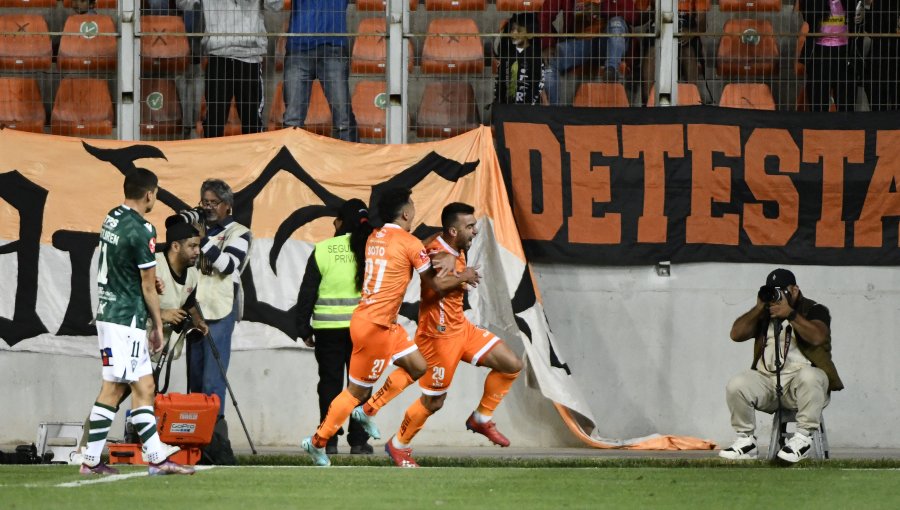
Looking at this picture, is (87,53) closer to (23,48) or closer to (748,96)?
(23,48)

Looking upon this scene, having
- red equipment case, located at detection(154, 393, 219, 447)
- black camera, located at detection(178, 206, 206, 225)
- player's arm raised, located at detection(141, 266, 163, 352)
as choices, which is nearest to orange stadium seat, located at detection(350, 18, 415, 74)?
black camera, located at detection(178, 206, 206, 225)

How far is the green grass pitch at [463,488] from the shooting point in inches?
313

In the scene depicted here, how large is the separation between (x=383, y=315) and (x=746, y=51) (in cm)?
570

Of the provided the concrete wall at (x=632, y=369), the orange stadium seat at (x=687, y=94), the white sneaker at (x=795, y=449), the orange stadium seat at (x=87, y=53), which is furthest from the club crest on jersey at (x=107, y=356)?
the orange stadium seat at (x=687, y=94)

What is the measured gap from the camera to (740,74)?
14.5 m

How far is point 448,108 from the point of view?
14.6 m

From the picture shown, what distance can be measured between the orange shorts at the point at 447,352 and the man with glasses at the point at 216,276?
181 centimetres

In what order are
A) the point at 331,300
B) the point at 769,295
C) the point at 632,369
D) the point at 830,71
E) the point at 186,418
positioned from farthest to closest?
the point at 830,71 < the point at 632,369 < the point at 331,300 < the point at 769,295 < the point at 186,418

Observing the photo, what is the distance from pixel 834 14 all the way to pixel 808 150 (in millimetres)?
1493

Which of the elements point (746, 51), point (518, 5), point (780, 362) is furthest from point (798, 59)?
point (780, 362)

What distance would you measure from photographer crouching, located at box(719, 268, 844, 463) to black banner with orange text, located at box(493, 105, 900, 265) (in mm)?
2270

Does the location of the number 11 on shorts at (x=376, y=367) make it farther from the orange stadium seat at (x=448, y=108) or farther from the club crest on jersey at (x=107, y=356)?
the orange stadium seat at (x=448, y=108)

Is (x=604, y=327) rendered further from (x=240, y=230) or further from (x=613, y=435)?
(x=240, y=230)

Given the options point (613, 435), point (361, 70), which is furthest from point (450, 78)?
point (613, 435)
